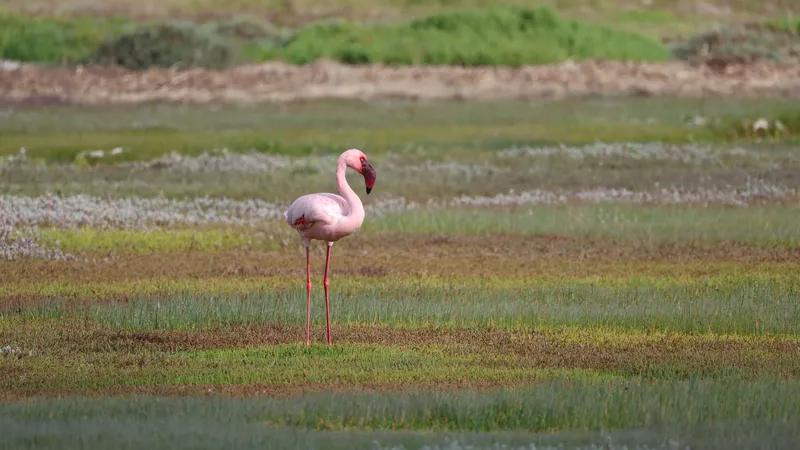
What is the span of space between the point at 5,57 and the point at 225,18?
17099 mm

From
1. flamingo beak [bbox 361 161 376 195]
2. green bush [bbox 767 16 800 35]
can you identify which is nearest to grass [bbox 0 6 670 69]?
green bush [bbox 767 16 800 35]

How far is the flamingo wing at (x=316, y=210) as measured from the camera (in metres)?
14.5

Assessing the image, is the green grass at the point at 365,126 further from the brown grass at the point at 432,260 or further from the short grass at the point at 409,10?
the short grass at the point at 409,10

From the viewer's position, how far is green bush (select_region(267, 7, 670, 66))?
207 ft

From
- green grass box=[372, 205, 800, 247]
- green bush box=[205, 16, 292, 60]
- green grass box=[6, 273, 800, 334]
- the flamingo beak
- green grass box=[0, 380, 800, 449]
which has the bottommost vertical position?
Answer: green bush box=[205, 16, 292, 60]

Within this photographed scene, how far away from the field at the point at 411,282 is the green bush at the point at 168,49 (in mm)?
12176

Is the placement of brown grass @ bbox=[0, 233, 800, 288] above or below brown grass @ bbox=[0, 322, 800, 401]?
below

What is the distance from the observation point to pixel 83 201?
2512 cm

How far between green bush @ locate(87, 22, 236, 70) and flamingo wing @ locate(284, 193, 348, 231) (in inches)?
1703

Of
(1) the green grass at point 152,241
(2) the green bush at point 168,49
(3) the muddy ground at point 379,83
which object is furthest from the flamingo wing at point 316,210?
(2) the green bush at point 168,49

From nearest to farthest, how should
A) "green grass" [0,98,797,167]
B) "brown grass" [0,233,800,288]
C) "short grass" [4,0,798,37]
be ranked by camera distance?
"brown grass" [0,233,800,288] → "green grass" [0,98,797,167] → "short grass" [4,0,798,37]

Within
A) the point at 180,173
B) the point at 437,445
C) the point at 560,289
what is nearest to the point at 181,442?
the point at 437,445

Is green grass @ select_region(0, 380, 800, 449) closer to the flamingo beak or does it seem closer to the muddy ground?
the flamingo beak

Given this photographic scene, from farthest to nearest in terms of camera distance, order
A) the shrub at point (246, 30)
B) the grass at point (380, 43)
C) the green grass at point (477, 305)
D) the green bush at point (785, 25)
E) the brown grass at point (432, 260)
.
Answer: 1. the shrub at point (246, 30)
2. the green bush at point (785, 25)
3. the grass at point (380, 43)
4. the brown grass at point (432, 260)
5. the green grass at point (477, 305)
